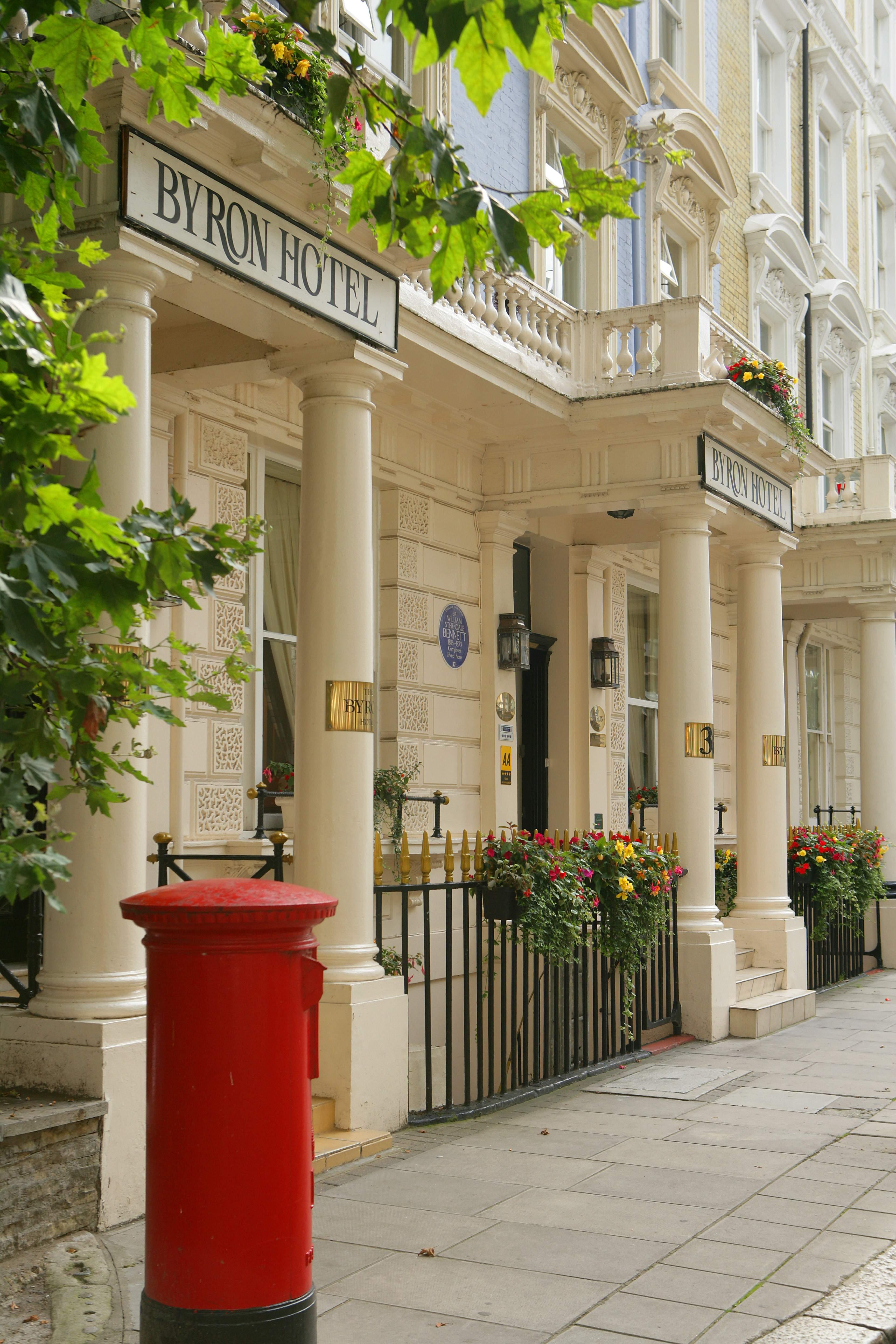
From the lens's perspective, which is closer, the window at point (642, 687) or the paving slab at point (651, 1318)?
the paving slab at point (651, 1318)

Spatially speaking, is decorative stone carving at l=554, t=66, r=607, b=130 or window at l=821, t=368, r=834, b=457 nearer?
decorative stone carving at l=554, t=66, r=607, b=130

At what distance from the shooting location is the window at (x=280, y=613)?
9.07 m

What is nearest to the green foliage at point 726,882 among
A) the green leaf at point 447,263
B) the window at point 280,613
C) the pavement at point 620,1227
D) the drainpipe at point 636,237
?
the pavement at point 620,1227

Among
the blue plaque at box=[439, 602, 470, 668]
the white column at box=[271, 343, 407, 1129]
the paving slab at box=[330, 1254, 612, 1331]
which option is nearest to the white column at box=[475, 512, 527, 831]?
the blue plaque at box=[439, 602, 470, 668]

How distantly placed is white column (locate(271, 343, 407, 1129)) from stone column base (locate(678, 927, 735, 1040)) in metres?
3.81

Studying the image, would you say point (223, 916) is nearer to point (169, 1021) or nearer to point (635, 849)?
point (169, 1021)

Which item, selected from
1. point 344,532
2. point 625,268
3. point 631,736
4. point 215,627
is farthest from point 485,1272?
point 625,268

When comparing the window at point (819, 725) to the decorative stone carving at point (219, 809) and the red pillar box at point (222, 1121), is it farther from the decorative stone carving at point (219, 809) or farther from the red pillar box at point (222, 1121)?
the red pillar box at point (222, 1121)

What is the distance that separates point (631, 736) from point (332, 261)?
802 cm

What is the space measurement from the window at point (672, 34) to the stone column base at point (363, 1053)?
11.4 m

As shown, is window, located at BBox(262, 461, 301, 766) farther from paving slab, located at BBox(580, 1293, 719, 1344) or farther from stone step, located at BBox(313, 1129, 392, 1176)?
paving slab, located at BBox(580, 1293, 719, 1344)

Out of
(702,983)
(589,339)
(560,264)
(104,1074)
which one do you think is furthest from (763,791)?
(104,1074)

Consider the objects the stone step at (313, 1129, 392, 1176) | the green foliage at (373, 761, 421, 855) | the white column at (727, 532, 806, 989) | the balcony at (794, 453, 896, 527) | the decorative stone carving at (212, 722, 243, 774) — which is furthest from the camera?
the balcony at (794, 453, 896, 527)

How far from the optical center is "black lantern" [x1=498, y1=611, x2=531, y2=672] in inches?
436
